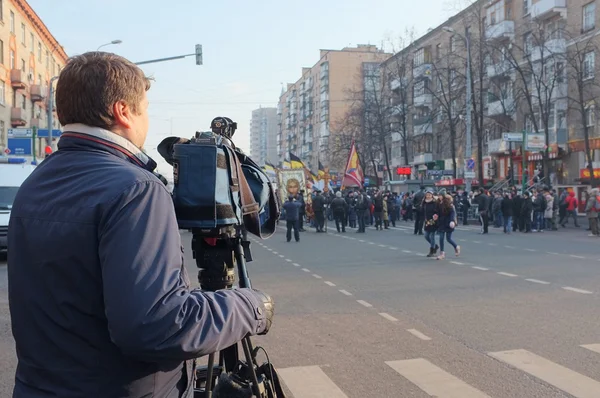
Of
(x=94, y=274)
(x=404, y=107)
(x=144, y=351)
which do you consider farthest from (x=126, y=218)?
(x=404, y=107)

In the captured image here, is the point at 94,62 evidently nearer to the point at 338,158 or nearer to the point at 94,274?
the point at 94,274

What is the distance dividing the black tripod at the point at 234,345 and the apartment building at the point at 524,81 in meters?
33.5

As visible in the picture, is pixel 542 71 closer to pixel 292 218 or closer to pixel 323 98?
pixel 292 218

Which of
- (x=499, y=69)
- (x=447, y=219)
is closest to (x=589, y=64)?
(x=499, y=69)

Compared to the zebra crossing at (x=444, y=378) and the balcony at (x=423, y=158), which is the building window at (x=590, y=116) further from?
the zebra crossing at (x=444, y=378)

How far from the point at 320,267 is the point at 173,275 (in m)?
12.2

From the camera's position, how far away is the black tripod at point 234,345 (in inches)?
89.0

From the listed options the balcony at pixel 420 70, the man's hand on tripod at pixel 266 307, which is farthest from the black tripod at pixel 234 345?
the balcony at pixel 420 70

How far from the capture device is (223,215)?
2119 mm

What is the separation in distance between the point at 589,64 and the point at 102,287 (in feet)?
134

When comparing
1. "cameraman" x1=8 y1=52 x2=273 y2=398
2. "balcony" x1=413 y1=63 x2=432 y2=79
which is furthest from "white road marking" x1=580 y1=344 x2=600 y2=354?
"balcony" x1=413 y1=63 x2=432 y2=79

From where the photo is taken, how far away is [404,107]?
172ft

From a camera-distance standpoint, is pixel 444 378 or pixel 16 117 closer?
pixel 444 378

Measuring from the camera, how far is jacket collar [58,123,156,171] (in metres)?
1.76
